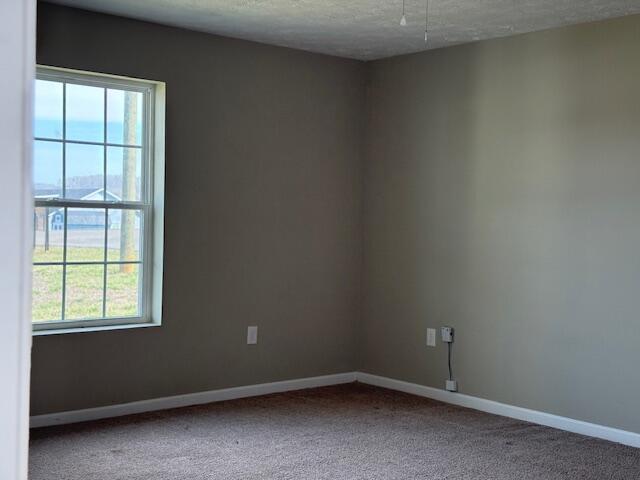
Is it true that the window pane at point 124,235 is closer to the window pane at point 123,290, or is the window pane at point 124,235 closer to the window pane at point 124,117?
the window pane at point 123,290

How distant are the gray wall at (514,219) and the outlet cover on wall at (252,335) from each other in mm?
946

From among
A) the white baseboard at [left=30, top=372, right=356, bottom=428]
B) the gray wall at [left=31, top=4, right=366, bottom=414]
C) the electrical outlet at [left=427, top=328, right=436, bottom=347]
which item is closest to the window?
the gray wall at [left=31, top=4, right=366, bottom=414]

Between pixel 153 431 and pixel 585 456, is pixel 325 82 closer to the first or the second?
pixel 153 431

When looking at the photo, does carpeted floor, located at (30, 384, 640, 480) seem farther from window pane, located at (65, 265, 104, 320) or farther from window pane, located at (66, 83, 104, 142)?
window pane, located at (66, 83, 104, 142)

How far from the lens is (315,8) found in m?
4.21

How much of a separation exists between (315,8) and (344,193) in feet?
5.78

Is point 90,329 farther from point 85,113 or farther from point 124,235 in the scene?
point 85,113

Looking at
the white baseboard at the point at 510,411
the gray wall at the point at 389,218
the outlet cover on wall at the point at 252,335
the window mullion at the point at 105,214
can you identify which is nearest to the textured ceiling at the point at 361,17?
the gray wall at the point at 389,218

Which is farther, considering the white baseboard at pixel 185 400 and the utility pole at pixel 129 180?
the utility pole at pixel 129 180

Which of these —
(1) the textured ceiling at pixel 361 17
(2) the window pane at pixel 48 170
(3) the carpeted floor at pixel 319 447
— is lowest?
(3) the carpeted floor at pixel 319 447

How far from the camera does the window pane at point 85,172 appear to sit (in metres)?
4.44

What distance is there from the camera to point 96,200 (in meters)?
4.55

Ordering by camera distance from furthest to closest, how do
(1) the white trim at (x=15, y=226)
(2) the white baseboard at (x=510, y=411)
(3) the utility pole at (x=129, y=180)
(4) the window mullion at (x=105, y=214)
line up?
(3) the utility pole at (x=129, y=180) < (4) the window mullion at (x=105, y=214) < (2) the white baseboard at (x=510, y=411) < (1) the white trim at (x=15, y=226)

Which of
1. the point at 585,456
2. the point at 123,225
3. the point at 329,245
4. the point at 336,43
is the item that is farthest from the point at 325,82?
the point at 585,456
